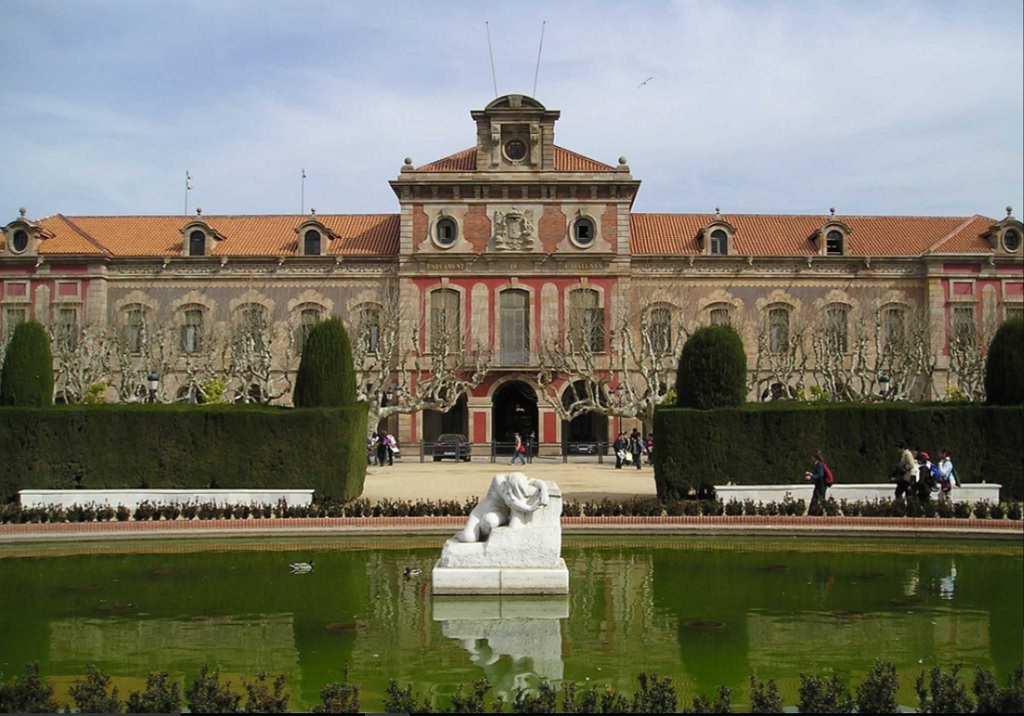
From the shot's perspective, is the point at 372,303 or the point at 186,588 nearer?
the point at 186,588

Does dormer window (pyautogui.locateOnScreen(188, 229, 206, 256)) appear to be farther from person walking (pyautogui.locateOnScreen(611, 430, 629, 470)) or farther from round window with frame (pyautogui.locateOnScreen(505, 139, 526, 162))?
person walking (pyautogui.locateOnScreen(611, 430, 629, 470))

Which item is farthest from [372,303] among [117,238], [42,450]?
[42,450]

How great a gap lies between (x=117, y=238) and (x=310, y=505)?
3026 cm

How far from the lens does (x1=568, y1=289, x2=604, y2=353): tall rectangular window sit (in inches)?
1533

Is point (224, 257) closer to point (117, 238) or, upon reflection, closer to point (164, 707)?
point (117, 238)

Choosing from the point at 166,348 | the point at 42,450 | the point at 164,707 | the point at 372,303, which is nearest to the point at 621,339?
the point at 372,303

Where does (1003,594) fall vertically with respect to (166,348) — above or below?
below

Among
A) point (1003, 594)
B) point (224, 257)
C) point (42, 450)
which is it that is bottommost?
point (1003, 594)

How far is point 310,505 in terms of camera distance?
1738 centimetres

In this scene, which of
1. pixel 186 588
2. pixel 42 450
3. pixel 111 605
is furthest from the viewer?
pixel 42 450

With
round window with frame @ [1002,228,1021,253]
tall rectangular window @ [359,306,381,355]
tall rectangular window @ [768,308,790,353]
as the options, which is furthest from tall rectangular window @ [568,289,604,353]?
round window with frame @ [1002,228,1021,253]

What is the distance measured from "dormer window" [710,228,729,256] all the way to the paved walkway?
1256 cm

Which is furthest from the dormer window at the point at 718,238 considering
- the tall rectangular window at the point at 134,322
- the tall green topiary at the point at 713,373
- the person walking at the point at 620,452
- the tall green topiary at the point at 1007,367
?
the tall rectangular window at the point at 134,322

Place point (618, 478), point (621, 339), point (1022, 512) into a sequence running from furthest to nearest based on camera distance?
point (621, 339)
point (618, 478)
point (1022, 512)
